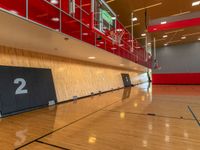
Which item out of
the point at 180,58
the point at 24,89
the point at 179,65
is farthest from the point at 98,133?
the point at 180,58

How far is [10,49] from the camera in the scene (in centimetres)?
471

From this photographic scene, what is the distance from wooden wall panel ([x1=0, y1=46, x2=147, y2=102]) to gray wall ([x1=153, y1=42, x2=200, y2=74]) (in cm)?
1074

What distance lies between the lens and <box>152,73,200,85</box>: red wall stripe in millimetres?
16942

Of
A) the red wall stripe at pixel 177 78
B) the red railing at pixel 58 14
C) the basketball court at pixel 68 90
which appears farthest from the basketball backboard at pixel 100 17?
the red wall stripe at pixel 177 78

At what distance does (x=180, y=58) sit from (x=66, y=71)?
1540cm

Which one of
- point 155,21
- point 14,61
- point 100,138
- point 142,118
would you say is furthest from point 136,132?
point 155,21

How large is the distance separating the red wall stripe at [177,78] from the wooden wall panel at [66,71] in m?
10.0

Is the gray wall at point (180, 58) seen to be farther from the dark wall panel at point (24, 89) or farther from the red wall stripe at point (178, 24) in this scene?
the dark wall panel at point (24, 89)

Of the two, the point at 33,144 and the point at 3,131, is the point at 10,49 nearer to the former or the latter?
the point at 3,131

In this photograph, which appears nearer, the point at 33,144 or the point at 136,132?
the point at 33,144

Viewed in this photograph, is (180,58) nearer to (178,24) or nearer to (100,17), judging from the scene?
(178,24)

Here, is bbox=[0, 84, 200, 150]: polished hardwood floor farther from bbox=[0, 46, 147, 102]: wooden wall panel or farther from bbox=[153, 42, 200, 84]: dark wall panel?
bbox=[153, 42, 200, 84]: dark wall panel

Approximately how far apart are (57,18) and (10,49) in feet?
5.87

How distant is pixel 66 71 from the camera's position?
6711mm
